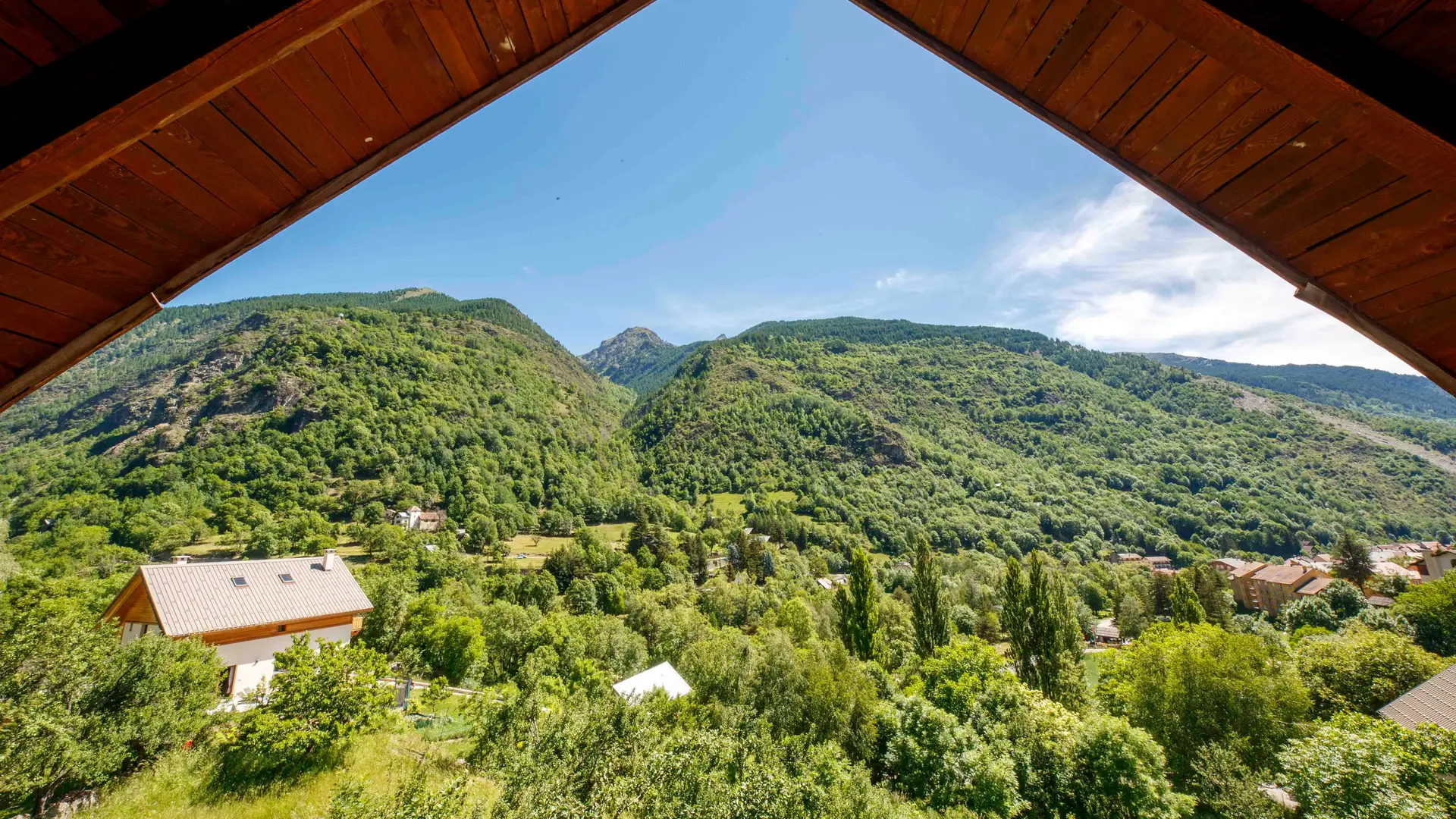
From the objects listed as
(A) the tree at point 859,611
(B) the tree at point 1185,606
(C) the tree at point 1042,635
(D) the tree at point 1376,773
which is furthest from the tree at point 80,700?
(B) the tree at point 1185,606

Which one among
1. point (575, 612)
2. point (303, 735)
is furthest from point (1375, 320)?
point (575, 612)

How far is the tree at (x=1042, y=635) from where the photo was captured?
24516 millimetres

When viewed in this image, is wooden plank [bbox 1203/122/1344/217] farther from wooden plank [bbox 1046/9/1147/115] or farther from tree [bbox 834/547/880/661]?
tree [bbox 834/547/880/661]

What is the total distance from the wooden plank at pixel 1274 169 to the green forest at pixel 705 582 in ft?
36.5

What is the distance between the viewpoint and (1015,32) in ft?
6.89

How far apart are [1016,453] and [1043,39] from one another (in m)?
139

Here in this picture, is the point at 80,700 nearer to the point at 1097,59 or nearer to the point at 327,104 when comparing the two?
the point at 327,104

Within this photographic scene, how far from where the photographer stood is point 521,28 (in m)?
2.12

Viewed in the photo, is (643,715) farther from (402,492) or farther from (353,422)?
(353,422)

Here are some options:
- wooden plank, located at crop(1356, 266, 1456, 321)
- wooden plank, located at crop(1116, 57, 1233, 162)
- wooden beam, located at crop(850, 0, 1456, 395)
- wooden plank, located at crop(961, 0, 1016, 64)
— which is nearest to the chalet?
wooden beam, located at crop(850, 0, 1456, 395)

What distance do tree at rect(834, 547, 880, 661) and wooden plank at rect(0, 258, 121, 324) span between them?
1265 inches

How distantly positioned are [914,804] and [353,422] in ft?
300

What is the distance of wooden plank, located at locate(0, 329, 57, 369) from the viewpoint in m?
1.72

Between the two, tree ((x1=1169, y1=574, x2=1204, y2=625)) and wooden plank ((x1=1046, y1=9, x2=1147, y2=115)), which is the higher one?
wooden plank ((x1=1046, y1=9, x2=1147, y2=115))
